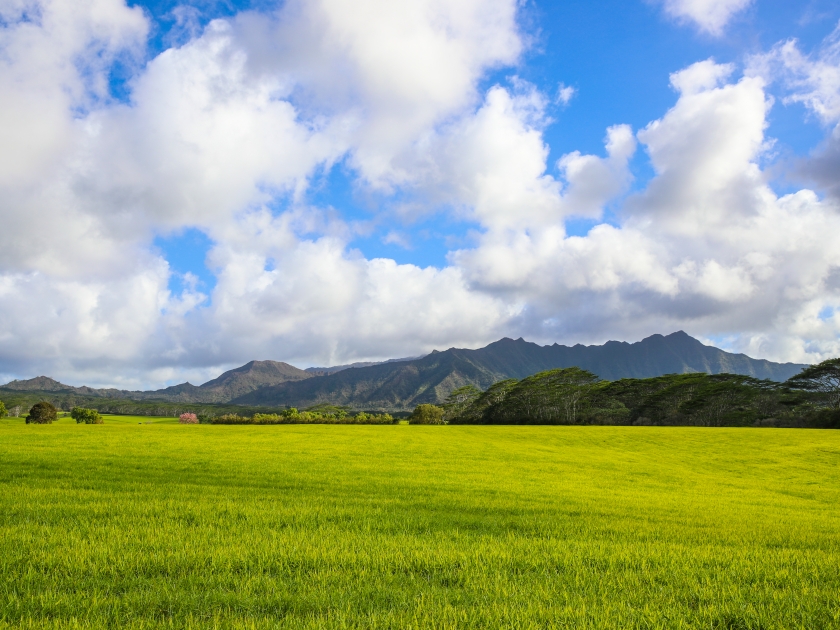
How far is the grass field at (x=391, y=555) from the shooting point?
5.26 meters

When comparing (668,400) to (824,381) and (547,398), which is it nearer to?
(547,398)

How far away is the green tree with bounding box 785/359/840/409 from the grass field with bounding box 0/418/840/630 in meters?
113

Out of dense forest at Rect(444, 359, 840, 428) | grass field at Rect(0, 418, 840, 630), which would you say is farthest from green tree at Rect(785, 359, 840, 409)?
grass field at Rect(0, 418, 840, 630)

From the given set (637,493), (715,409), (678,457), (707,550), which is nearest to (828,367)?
(715,409)

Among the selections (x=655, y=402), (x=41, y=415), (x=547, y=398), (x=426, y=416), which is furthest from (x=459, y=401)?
(x=41, y=415)

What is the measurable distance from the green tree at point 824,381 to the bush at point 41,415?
518 feet

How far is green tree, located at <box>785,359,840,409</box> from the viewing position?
328 ft

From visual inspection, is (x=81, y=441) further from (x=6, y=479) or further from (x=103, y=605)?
(x=103, y=605)

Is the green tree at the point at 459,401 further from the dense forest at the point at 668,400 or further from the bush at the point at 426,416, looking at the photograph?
the bush at the point at 426,416

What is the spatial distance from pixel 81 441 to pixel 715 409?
397 feet

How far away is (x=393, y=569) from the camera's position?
6.75 meters

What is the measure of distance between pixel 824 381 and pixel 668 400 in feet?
111

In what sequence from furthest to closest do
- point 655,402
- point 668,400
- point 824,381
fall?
1. point 655,402
2. point 668,400
3. point 824,381

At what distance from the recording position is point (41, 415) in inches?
3219
